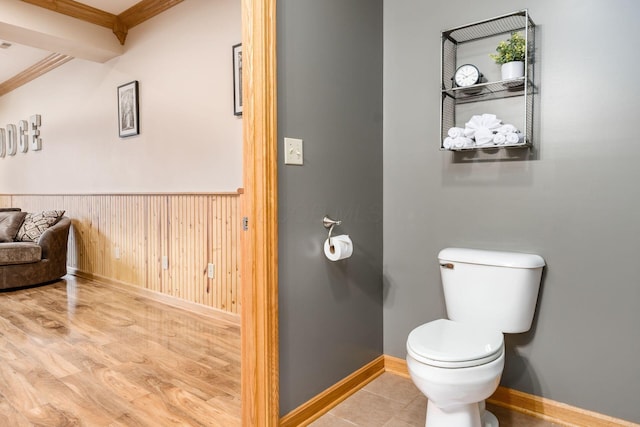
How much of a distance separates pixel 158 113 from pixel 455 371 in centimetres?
337

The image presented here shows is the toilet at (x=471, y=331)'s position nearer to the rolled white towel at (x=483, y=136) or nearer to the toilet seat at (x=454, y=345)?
the toilet seat at (x=454, y=345)

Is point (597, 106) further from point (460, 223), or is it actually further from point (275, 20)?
point (275, 20)

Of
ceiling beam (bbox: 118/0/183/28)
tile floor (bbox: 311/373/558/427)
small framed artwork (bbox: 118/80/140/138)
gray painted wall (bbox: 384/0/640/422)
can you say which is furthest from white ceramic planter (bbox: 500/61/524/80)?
small framed artwork (bbox: 118/80/140/138)

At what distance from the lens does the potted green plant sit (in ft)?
5.81

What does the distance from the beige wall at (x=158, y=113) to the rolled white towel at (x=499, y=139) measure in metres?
1.84

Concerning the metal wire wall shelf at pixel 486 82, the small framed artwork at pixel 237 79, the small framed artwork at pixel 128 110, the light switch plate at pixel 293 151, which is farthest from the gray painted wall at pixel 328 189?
the small framed artwork at pixel 128 110

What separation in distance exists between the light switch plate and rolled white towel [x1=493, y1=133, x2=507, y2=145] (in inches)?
34.1

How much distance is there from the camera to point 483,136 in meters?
1.85

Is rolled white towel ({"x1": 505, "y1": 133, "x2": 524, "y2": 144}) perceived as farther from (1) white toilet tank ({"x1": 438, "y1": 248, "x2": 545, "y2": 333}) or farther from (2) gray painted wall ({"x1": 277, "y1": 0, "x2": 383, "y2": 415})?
A: (2) gray painted wall ({"x1": 277, "y1": 0, "x2": 383, "y2": 415})

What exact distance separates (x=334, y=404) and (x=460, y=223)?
1.08 m

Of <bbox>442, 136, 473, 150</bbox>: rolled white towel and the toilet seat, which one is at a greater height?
<bbox>442, 136, 473, 150</bbox>: rolled white towel

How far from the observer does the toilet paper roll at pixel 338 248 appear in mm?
1848

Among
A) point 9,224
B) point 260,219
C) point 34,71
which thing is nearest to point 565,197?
point 260,219

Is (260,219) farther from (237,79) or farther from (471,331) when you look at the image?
(237,79)
